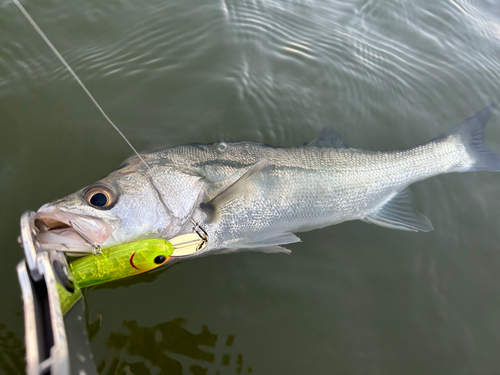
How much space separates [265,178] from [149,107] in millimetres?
1673

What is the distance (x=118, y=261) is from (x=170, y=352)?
2.58ft

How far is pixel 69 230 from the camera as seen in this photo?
197 cm

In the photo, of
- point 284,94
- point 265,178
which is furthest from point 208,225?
point 284,94

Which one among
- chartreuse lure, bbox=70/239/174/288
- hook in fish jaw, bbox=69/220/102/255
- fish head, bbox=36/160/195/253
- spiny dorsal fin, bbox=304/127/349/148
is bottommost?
chartreuse lure, bbox=70/239/174/288

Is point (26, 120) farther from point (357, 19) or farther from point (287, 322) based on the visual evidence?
point (357, 19)

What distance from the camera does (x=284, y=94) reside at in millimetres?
3891

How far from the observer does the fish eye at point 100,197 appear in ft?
7.11

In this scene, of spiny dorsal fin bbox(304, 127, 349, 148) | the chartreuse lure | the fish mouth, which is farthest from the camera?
spiny dorsal fin bbox(304, 127, 349, 148)

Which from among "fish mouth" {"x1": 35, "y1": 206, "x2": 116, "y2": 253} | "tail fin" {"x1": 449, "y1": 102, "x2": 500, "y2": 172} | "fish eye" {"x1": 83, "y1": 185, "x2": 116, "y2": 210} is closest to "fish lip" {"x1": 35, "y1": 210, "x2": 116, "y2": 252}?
"fish mouth" {"x1": 35, "y1": 206, "x2": 116, "y2": 253}

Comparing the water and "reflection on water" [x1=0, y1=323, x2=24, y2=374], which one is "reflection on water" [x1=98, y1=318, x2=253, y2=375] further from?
"reflection on water" [x1=0, y1=323, x2=24, y2=374]

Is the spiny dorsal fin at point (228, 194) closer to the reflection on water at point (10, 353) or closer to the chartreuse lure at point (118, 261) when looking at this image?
the chartreuse lure at point (118, 261)

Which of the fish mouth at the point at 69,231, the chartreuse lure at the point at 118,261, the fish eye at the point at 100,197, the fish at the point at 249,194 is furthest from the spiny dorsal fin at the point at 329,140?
the fish mouth at the point at 69,231

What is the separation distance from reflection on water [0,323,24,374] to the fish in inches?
31.8

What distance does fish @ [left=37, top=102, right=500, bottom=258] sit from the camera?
2.17 meters
